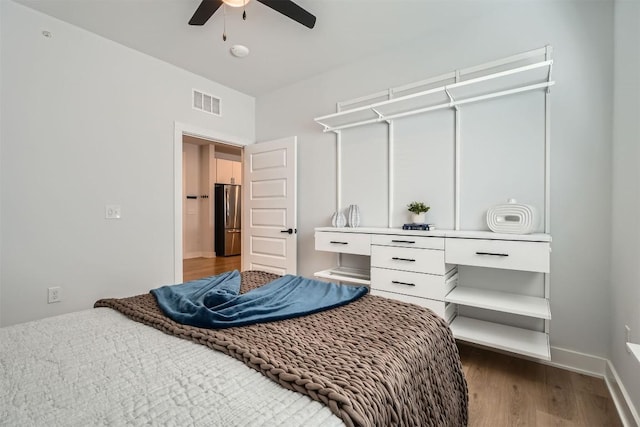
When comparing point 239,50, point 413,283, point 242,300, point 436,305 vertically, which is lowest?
point 436,305

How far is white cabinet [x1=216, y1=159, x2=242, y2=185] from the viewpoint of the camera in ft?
22.5

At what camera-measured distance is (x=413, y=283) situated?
2.32m

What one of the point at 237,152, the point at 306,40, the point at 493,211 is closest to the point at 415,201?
the point at 493,211

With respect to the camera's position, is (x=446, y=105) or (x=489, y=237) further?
(x=446, y=105)

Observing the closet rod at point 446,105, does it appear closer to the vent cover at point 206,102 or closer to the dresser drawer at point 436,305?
the vent cover at point 206,102

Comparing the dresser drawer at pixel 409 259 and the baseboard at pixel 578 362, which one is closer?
the baseboard at pixel 578 362

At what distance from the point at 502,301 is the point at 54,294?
3.47 metres

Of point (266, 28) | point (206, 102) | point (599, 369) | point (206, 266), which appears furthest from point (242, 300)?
point (206, 266)

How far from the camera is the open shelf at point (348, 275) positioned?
8.91ft

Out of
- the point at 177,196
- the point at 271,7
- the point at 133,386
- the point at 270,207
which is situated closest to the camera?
the point at 133,386

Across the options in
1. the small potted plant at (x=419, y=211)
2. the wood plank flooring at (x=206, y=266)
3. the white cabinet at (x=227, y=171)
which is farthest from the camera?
the white cabinet at (x=227, y=171)

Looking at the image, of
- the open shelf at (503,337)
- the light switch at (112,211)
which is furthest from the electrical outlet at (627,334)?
the light switch at (112,211)

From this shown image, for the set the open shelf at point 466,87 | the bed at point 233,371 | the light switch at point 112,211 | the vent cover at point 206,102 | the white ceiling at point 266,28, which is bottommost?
the bed at point 233,371

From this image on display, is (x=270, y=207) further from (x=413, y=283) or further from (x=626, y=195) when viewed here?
(x=626, y=195)
